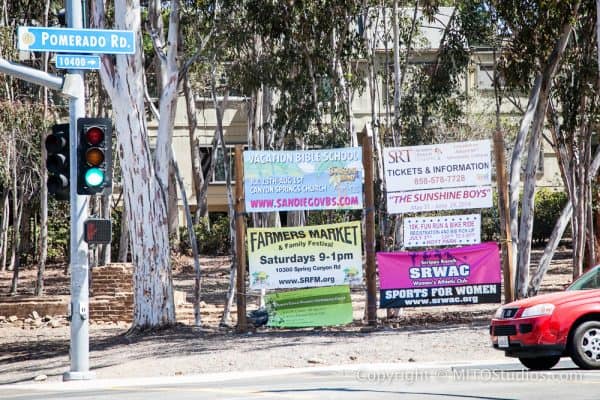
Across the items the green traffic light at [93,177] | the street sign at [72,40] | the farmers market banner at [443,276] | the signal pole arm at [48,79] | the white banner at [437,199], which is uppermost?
the street sign at [72,40]

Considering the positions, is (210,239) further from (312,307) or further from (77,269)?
(77,269)

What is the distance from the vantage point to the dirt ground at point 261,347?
18172 mm

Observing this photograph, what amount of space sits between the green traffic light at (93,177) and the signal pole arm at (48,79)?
1263 mm

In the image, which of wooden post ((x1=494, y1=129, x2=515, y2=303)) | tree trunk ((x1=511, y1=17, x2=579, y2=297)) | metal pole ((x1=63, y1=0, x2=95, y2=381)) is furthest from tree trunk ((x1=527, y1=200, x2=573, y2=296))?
metal pole ((x1=63, y1=0, x2=95, y2=381))

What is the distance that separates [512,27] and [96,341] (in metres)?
10.5

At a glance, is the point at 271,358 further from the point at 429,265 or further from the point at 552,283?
the point at 552,283

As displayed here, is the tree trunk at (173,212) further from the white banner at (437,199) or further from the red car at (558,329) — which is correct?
the red car at (558,329)

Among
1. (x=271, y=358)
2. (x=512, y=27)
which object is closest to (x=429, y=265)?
(x=271, y=358)

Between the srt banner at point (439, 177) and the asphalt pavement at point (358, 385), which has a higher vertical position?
the srt banner at point (439, 177)

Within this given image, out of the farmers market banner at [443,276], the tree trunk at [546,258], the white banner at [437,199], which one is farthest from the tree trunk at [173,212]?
the white banner at [437,199]

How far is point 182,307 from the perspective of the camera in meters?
29.7

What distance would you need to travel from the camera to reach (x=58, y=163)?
16859 mm

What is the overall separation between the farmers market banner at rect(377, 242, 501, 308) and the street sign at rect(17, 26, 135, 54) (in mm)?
6424

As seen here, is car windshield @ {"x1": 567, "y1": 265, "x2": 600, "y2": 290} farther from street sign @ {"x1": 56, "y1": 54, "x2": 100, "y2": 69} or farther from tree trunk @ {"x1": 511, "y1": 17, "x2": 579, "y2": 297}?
street sign @ {"x1": 56, "y1": 54, "x2": 100, "y2": 69}
